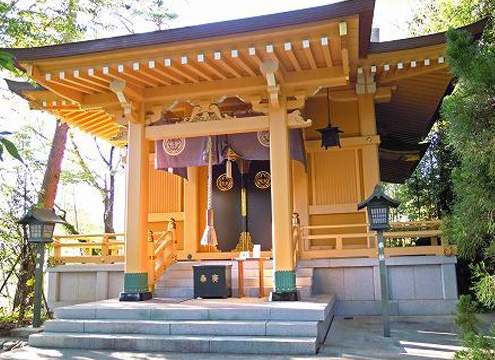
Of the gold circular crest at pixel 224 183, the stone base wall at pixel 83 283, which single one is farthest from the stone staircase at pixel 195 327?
the gold circular crest at pixel 224 183

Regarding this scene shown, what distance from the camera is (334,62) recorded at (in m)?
6.86

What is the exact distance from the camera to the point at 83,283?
8836 millimetres

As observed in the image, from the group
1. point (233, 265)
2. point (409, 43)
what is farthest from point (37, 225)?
point (409, 43)

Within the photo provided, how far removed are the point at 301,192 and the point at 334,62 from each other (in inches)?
119

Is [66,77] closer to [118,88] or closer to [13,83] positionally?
[118,88]

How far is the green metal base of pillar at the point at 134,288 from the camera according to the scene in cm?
719

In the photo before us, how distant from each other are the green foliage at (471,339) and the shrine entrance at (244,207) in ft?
21.8

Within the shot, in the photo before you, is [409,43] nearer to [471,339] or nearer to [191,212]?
[191,212]

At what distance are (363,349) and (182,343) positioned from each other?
214cm

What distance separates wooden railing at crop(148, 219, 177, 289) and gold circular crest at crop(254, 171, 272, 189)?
205 cm

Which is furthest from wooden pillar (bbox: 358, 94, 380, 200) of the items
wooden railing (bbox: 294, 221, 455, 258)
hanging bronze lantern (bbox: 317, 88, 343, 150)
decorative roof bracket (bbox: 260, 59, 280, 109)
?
decorative roof bracket (bbox: 260, 59, 280, 109)

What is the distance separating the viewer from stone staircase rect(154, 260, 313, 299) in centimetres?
739

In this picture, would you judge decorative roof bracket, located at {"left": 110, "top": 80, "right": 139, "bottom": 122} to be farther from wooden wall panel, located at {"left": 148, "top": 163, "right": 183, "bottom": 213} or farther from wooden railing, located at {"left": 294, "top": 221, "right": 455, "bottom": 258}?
wooden railing, located at {"left": 294, "top": 221, "right": 455, "bottom": 258}

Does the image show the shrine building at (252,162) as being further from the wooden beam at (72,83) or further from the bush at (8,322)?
the bush at (8,322)
